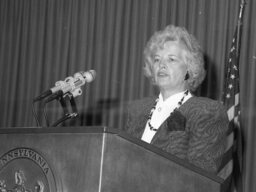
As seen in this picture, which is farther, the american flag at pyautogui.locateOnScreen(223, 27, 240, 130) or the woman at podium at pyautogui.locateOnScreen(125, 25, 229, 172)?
the american flag at pyautogui.locateOnScreen(223, 27, 240, 130)

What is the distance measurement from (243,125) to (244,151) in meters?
0.17

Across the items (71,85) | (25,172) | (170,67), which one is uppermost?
(170,67)

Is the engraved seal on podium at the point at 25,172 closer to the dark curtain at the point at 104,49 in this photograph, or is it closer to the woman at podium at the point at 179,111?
the woman at podium at the point at 179,111

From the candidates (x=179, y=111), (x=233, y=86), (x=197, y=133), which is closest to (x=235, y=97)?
(x=233, y=86)

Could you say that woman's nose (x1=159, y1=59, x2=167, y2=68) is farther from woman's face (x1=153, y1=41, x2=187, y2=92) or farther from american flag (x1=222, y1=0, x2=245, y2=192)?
american flag (x1=222, y1=0, x2=245, y2=192)

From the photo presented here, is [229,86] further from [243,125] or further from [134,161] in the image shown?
[134,161]

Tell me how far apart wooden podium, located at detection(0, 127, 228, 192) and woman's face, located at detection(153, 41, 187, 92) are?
897 millimetres

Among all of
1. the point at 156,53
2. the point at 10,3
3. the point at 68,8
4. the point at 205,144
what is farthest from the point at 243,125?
the point at 10,3

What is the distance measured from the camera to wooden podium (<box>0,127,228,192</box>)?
5.44 feet

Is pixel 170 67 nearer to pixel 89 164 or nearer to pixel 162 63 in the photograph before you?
pixel 162 63

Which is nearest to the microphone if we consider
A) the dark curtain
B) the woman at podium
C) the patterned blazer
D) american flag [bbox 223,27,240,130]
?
the woman at podium

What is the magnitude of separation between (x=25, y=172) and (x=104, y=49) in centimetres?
268

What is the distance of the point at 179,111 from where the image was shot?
8.34 feet

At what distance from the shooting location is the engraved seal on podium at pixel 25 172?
175cm
